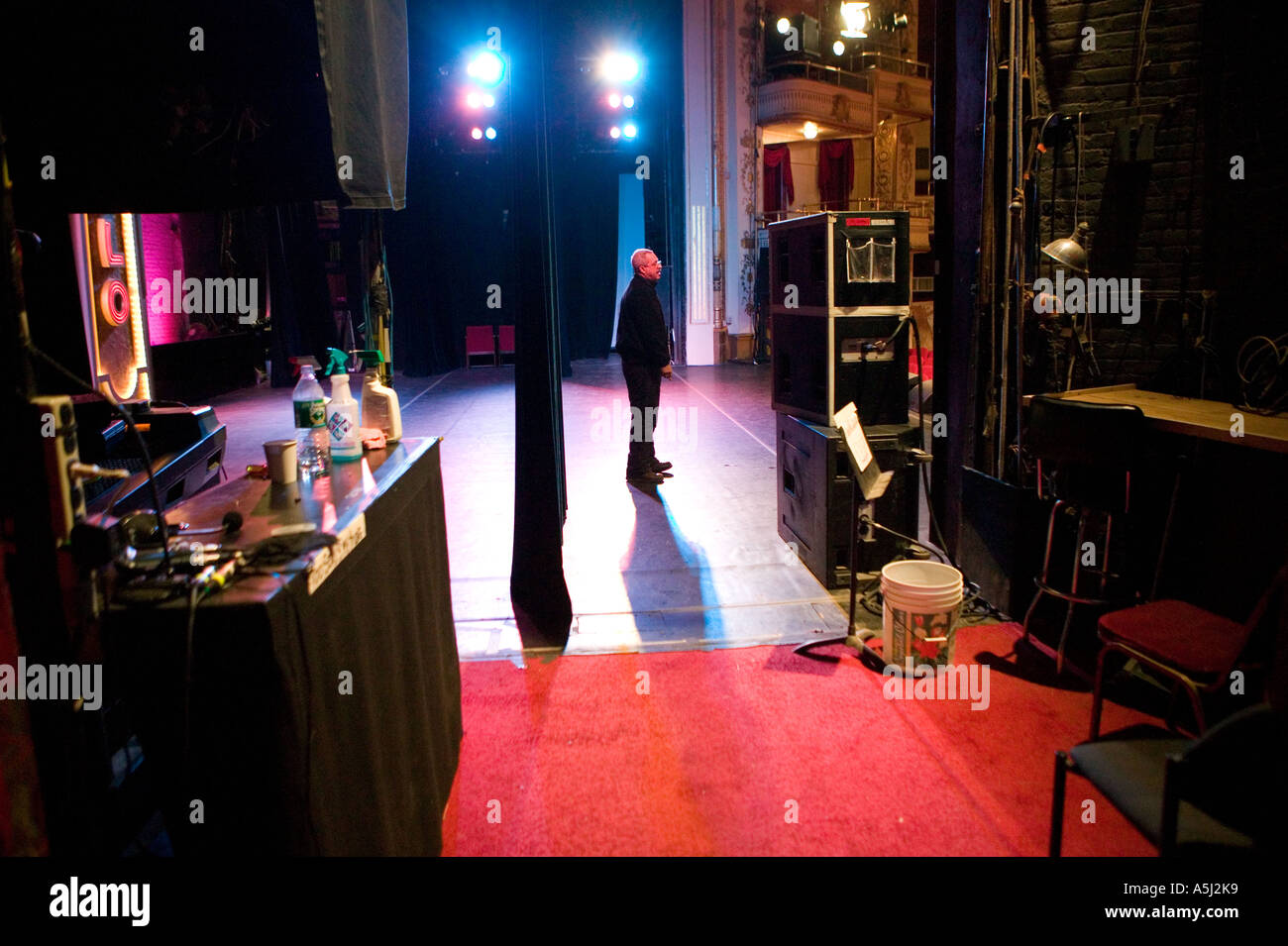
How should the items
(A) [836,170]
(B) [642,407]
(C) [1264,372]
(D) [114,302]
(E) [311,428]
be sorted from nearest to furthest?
(E) [311,428], (C) [1264,372], (B) [642,407], (D) [114,302], (A) [836,170]

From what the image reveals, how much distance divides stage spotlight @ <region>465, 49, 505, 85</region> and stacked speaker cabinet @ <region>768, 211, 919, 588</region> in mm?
5147

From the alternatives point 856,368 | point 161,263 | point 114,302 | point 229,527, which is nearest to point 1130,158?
point 856,368

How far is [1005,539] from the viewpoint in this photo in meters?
3.63

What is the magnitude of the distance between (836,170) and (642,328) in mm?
10725

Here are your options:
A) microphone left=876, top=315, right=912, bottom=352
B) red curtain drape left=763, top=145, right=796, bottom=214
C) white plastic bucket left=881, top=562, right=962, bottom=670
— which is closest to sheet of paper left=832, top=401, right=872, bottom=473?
white plastic bucket left=881, top=562, right=962, bottom=670

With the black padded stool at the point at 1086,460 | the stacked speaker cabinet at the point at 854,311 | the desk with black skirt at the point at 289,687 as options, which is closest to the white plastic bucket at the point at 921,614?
the black padded stool at the point at 1086,460

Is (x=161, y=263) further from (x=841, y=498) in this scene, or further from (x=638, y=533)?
(x=841, y=498)

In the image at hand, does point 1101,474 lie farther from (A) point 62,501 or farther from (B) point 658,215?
(B) point 658,215

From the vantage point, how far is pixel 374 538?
1880mm

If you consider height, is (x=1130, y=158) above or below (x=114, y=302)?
above

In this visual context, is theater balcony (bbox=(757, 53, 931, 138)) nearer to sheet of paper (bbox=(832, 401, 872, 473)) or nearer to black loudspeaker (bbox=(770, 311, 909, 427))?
black loudspeaker (bbox=(770, 311, 909, 427))

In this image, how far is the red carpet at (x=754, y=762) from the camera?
227 centimetres

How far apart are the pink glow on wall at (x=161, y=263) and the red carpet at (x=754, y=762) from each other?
9.47 metres

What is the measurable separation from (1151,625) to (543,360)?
91.8 inches
